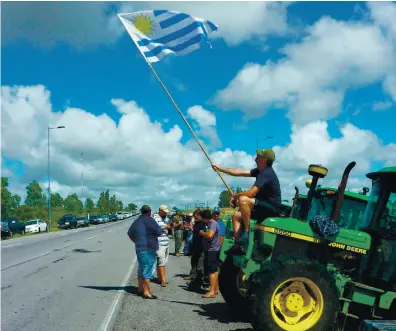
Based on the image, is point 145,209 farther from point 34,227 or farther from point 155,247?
point 34,227

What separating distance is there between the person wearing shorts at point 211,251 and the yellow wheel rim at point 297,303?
148 inches

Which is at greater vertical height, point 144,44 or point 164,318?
point 144,44

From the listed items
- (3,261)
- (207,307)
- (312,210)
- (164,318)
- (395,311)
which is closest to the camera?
(395,311)

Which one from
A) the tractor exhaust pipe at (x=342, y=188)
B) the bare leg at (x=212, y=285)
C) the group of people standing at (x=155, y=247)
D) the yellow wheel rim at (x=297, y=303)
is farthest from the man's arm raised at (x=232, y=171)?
the bare leg at (x=212, y=285)

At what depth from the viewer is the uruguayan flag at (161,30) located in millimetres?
9719

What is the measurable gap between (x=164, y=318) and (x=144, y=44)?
5.41 meters

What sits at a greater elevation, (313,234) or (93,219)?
(313,234)

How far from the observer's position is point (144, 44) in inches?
387

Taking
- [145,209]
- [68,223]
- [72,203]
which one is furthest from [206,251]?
[72,203]

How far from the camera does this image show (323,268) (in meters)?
6.26

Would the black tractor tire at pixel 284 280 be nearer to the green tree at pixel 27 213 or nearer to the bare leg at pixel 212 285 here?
the bare leg at pixel 212 285

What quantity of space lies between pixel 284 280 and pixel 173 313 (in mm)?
2715

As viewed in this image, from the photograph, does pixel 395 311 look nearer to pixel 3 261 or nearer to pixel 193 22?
pixel 193 22

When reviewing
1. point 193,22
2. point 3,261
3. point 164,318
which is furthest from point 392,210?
point 3,261
